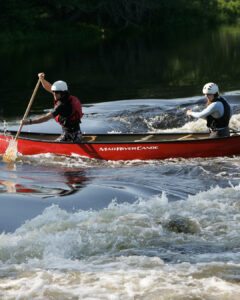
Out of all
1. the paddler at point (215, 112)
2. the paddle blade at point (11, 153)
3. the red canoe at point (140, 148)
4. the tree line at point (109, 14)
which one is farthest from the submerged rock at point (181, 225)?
the tree line at point (109, 14)

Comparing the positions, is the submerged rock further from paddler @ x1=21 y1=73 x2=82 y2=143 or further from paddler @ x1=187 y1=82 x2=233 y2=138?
paddler @ x1=21 y1=73 x2=82 y2=143

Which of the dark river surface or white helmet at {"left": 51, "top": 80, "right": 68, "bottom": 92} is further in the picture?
white helmet at {"left": 51, "top": 80, "right": 68, "bottom": 92}

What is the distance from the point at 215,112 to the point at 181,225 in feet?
14.2

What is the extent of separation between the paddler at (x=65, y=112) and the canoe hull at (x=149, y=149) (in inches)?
17.4

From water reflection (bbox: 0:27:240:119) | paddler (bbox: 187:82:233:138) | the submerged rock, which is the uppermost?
water reflection (bbox: 0:27:240:119)

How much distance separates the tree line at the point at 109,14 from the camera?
54656 millimetres

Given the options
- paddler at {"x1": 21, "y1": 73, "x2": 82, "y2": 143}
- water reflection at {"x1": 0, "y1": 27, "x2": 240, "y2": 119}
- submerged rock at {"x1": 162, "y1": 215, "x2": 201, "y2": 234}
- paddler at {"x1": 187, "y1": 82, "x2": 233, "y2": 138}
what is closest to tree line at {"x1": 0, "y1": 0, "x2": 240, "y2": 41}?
water reflection at {"x1": 0, "y1": 27, "x2": 240, "y2": 119}

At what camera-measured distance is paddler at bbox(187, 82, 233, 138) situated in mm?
12055

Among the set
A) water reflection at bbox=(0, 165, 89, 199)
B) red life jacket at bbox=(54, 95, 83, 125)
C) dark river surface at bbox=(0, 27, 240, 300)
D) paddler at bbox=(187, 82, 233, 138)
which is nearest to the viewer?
dark river surface at bbox=(0, 27, 240, 300)

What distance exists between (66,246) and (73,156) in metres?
4.83

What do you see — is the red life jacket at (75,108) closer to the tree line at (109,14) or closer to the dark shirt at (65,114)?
the dark shirt at (65,114)

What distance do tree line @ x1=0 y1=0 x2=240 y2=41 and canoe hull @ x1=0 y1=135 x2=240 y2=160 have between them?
42.1 m

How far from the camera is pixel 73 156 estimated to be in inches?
503

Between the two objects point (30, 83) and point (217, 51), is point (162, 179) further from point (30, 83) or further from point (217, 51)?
point (217, 51)
